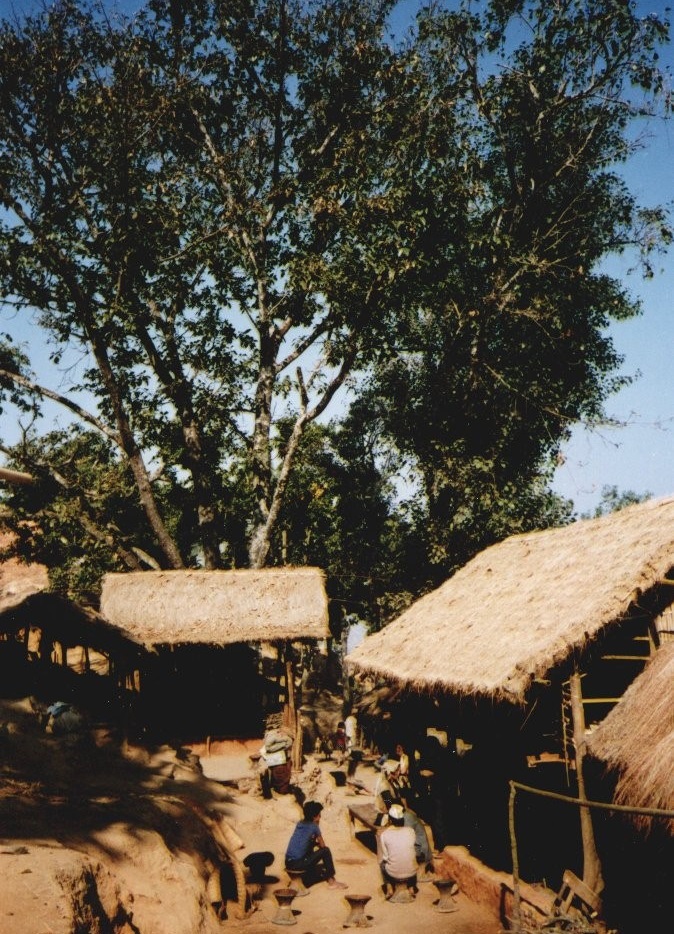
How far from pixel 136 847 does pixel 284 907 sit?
2.05m

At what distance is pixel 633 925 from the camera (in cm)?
643

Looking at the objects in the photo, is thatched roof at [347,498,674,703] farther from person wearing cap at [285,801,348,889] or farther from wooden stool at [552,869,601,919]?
person wearing cap at [285,801,348,889]

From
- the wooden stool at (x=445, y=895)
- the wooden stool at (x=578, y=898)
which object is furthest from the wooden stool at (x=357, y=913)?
the wooden stool at (x=578, y=898)

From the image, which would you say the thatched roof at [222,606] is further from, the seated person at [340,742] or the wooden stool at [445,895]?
the wooden stool at [445,895]

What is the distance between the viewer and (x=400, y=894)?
8.05m

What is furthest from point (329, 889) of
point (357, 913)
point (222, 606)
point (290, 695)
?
point (222, 606)

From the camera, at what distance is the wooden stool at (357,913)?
734 cm

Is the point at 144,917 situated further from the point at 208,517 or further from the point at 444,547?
the point at 444,547

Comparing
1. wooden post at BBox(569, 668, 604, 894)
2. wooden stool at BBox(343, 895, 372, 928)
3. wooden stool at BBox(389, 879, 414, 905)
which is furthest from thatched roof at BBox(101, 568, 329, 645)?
wooden post at BBox(569, 668, 604, 894)

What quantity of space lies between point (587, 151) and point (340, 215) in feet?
24.8

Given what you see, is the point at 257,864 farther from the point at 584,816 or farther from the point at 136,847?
the point at 584,816

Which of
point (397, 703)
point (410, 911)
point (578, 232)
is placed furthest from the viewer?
point (578, 232)

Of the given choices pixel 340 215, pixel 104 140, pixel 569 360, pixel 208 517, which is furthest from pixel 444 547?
pixel 104 140

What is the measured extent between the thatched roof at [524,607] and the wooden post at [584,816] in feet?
1.77
